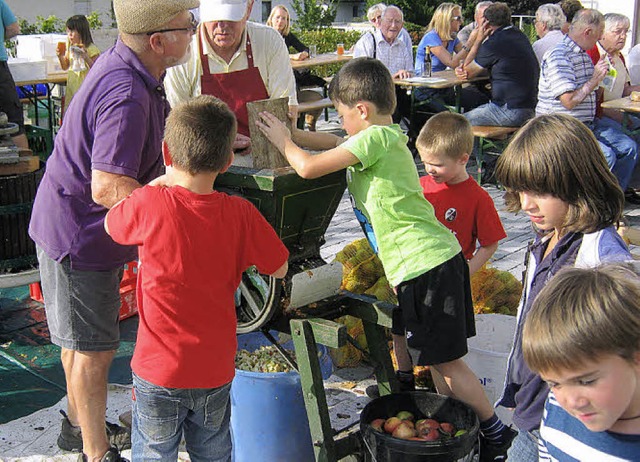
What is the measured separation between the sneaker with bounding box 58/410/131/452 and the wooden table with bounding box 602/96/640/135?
545 cm

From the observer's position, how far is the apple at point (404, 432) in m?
→ 2.86

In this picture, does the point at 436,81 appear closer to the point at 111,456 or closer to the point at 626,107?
the point at 626,107

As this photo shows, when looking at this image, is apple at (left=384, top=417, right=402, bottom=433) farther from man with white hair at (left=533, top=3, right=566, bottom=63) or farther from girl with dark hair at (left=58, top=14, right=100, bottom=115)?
man with white hair at (left=533, top=3, right=566, bottom=63)

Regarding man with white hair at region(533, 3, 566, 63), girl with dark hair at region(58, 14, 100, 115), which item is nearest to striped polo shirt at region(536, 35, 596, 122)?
man with white hair at region(533, 3, 566, 63)

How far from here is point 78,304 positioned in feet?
10.2

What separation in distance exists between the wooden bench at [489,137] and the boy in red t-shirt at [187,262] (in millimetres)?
5697

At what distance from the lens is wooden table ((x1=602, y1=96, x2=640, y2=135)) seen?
23.4 ft

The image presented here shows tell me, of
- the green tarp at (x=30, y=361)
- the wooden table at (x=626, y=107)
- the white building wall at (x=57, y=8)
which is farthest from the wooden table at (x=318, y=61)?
the white building wall at (x=57, y=8)

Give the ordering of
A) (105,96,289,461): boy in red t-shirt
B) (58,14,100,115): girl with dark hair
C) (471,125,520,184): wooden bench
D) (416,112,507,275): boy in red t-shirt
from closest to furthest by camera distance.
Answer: (105,96,289,461): boy in red t-shirt, (416,112,507,275): boy in red t-shirt, (471,125,520,184): wooden bench, (58,14,100,115): girl with dark hair

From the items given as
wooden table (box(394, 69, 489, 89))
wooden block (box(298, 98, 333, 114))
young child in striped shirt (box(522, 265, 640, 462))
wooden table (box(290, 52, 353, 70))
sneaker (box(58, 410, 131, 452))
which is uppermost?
young child in striped shirt (box(522, 265, 640, 462))

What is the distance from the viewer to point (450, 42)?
11.1 m

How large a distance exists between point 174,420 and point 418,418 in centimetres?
98

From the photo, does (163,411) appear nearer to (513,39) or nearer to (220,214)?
(220,214)

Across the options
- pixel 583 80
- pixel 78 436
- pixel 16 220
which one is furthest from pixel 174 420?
pixel 583 80
